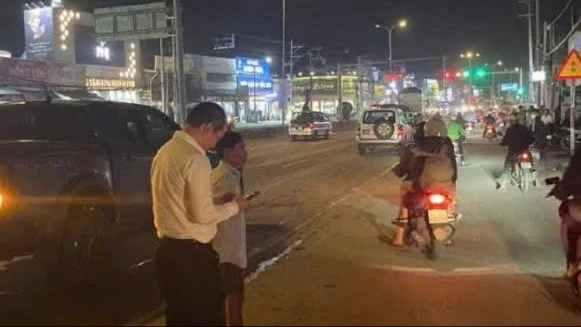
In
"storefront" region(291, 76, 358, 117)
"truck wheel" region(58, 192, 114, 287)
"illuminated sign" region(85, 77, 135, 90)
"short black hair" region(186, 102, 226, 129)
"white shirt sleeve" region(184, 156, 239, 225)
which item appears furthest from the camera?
"storefront" region(291, 76, 358, 117)

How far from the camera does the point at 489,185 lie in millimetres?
19453

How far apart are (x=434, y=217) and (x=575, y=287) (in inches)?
102

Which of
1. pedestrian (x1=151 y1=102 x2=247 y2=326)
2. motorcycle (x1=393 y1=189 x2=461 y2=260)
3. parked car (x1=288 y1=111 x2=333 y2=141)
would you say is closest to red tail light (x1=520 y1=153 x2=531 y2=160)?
motorcycle (x1=393 y1=189 x2=461 y2=260)

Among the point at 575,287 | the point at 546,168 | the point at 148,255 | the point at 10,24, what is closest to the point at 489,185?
the point at 546,168

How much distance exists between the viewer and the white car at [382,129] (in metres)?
31.0

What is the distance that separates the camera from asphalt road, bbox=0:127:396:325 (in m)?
7.72

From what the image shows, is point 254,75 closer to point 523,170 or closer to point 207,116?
point 523,170

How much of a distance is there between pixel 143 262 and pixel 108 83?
34.4m

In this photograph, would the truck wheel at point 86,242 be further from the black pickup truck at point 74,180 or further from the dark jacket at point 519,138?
the dark jacket at point 519,138

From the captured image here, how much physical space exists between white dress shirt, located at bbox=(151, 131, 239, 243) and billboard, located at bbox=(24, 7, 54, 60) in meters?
37.9

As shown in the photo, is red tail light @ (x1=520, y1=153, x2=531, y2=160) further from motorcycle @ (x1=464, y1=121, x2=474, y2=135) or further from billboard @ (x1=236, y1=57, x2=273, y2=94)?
billboard @ (x1=236, y1=57, x2=273, y2=94)

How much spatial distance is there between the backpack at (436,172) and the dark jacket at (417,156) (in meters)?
0.07

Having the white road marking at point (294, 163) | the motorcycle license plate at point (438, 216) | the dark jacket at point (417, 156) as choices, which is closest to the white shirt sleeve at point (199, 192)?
the motorcycle license plate at point (438, 216)

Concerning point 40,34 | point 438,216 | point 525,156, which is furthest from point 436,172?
point 40,34
